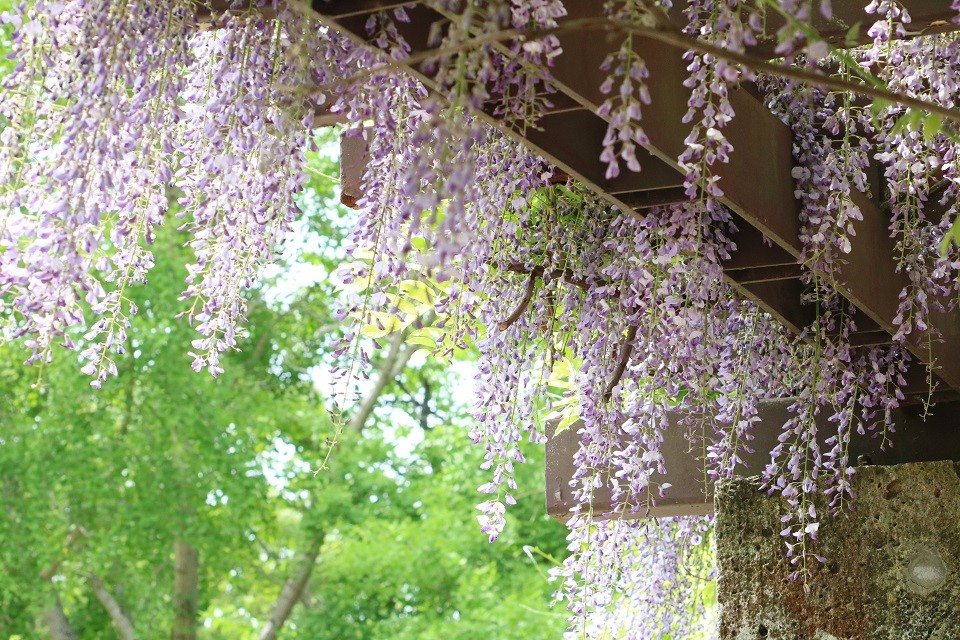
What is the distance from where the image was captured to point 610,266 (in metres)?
2.32

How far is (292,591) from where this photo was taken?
10188 mm

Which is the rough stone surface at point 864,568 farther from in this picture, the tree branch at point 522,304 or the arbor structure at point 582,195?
the tree branch at point 522,304

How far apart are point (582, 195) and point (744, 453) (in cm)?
78

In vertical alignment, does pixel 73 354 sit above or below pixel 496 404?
above

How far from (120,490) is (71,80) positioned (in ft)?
25.0

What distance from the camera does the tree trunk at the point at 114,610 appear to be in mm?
9695

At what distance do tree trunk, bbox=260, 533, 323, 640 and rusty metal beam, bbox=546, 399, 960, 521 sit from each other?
7334 millimetres

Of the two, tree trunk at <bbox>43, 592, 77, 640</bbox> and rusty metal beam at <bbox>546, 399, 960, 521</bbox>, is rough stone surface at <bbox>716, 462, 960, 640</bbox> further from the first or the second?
tree trunk at <bbox>43, 592, 77, 640</bbox>

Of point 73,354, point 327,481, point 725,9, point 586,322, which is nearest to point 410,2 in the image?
point 725,9

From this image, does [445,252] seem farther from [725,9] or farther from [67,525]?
[67,525]

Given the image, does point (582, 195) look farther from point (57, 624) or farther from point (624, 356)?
point (57, 624)

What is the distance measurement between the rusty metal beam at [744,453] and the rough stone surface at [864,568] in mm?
104

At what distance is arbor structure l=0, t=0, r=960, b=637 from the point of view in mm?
1598

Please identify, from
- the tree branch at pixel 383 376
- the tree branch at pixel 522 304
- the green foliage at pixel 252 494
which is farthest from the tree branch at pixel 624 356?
the tree branch at pixel 383 376
